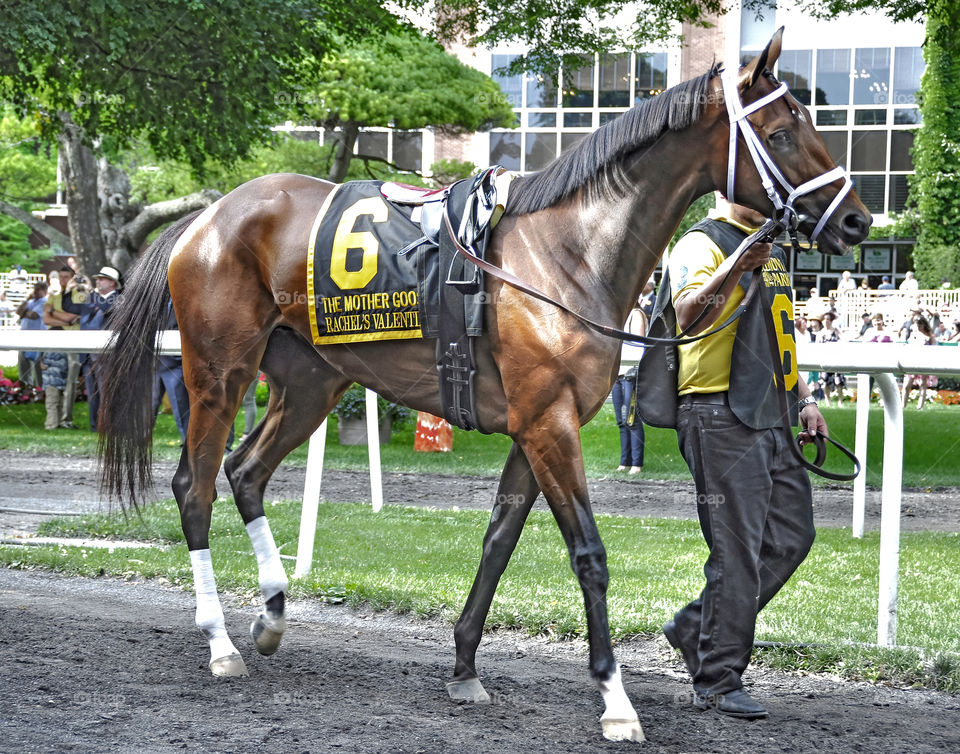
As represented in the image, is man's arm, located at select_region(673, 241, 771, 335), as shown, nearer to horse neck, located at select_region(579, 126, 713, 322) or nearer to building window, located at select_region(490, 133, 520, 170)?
horse neck, located at select_region(579, 126, 713, 322)

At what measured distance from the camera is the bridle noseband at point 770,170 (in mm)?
3029

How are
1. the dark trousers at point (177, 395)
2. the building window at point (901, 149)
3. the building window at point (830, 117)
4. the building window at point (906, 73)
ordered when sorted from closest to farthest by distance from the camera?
1. the dark trousers at point (177, 395)
2. the building window at point (830, 117)
3. the building window at point (906, 73)
4. the building window at point (901, 149)

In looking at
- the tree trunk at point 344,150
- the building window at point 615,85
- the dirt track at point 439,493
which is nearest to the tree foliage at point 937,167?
the building window at point 615,85

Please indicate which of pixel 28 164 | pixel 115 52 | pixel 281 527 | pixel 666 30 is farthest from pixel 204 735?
pixel 28 164

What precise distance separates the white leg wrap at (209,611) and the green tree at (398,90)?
13.9m

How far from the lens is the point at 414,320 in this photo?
3535mm

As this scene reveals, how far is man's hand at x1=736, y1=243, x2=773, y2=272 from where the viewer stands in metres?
3.09

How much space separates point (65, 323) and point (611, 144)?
396 inches

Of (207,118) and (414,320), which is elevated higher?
(207,118)

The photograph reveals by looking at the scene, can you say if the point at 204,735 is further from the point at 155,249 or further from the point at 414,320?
the point at 155,249

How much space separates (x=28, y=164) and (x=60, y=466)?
71.1 ft

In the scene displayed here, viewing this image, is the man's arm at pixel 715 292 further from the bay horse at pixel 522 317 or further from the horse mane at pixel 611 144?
the horse mane at pixel 611 144

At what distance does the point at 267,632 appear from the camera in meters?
3.87

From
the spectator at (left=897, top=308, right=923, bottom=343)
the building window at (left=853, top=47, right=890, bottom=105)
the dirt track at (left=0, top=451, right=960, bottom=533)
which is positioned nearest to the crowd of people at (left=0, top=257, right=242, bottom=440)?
the dirt track at (left=0, top=451, right=960, bottom=533)
